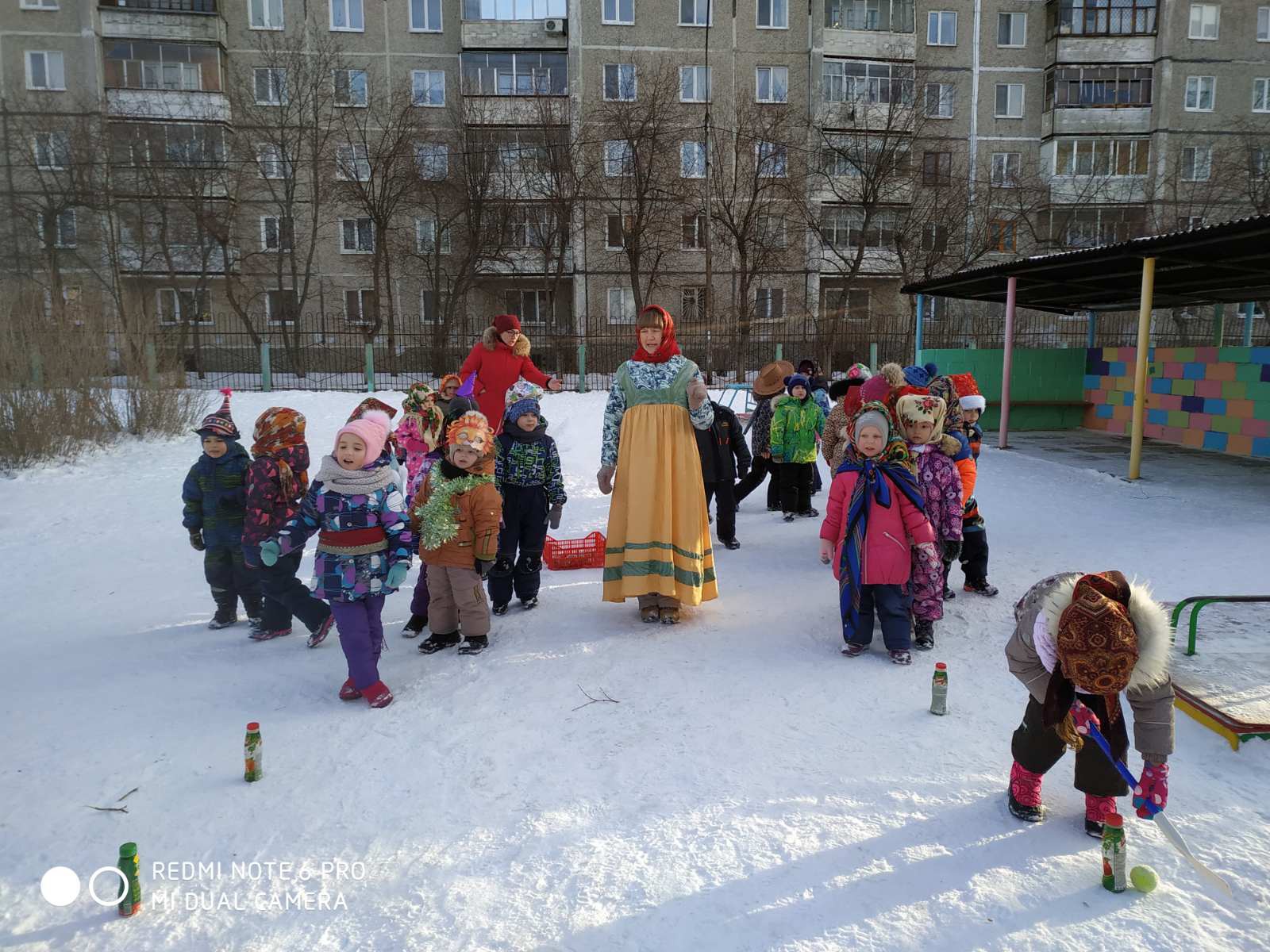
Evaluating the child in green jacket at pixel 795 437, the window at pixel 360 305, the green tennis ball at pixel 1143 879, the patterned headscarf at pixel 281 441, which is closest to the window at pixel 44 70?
the window at pixel 360 305

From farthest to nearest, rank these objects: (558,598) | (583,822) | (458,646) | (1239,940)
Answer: (558,598), (458,646), (583,822), (1239,940)

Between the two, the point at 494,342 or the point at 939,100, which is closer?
the point at 494,342

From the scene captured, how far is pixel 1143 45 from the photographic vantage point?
104ft

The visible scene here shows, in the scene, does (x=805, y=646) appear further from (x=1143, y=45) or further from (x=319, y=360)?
(x=1143, y=45)

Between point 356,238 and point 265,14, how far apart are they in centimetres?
810

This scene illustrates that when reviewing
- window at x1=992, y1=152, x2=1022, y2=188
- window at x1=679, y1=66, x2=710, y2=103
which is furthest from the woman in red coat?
window at x1=992, y1=152, x2=1022, y2=188

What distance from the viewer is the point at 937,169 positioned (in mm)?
32219

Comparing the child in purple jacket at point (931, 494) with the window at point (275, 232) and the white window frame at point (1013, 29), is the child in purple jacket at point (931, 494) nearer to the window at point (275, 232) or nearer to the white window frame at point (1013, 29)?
the window at point (275, 232)

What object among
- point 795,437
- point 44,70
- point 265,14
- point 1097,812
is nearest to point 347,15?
point 265,14

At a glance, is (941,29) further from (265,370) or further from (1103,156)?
(265,370)

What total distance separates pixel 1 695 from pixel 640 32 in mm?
31051

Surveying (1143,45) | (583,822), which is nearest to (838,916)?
(583,822)

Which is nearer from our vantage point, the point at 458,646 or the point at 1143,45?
the point at 458,646

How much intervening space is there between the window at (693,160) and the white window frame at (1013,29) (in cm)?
1253
